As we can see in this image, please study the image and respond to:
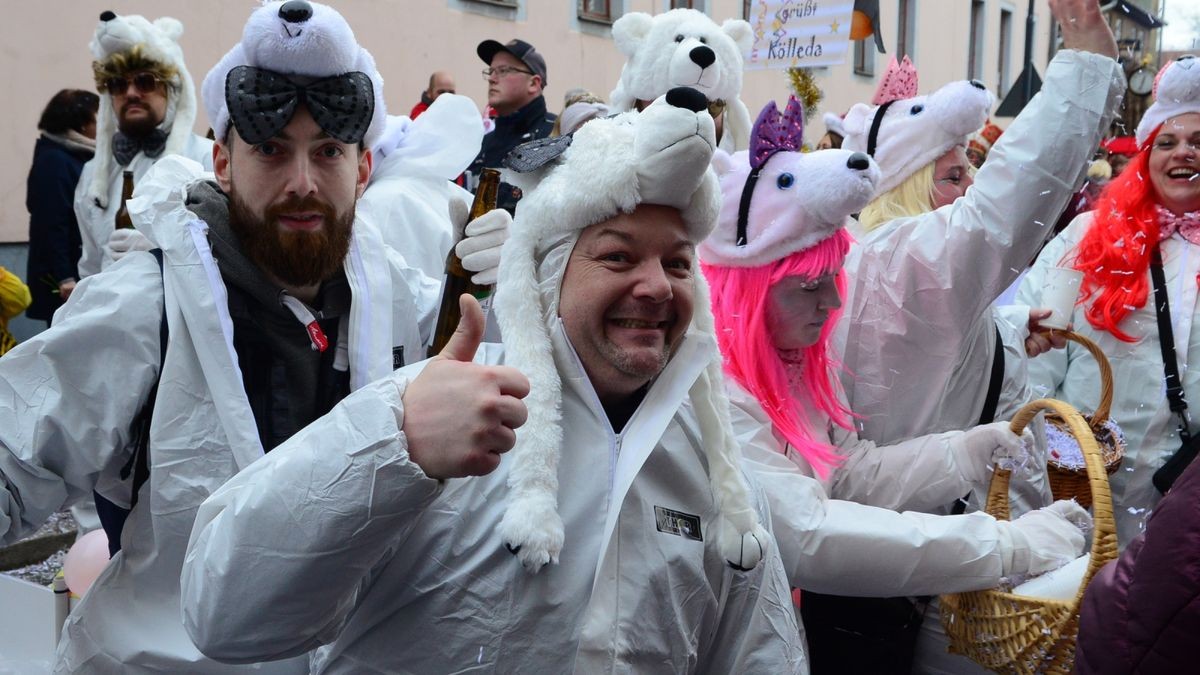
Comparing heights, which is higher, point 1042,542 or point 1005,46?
point 1005,46

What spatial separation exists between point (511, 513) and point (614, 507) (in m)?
0.17

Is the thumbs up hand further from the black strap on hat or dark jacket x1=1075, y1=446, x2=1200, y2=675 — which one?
the black strap on hat

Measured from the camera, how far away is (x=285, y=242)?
232cm

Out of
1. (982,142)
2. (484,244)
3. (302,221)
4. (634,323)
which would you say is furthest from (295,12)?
(982,142)

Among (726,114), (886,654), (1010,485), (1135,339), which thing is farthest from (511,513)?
(726,114)

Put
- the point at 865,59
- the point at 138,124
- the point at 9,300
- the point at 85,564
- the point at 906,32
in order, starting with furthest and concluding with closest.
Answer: the point at 865,59
the point at 906,32
the point at 9,300
the point at 138,124
the point at 85,564

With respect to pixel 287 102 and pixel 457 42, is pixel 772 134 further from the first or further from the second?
pixel 457 42

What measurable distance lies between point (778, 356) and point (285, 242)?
1.25 metres

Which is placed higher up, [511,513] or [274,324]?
[274,324]

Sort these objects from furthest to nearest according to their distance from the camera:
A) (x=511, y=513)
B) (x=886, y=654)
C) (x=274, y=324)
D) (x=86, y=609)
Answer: (x=886, y=654), (x=274, y=324), (x=86, y=609), (x=511, y=513)

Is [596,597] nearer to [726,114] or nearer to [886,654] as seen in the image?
[886,654]

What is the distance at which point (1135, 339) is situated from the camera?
3.70m

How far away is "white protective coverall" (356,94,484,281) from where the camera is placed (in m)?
3.57

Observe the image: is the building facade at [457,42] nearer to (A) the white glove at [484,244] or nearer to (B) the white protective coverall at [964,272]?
(B) the white protective coverall at [964,272]
